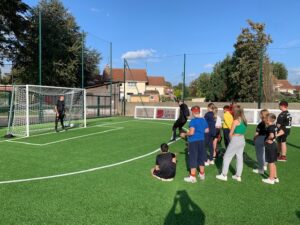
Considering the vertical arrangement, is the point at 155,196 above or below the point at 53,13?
below

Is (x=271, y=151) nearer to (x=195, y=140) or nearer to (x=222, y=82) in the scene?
(x=195, y=140)

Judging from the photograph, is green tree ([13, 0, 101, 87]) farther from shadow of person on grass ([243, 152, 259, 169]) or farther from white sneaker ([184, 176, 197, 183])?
white sneaker ([184, 176, 197, 183])

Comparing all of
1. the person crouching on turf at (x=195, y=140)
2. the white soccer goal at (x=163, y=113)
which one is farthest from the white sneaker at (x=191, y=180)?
the white soccer goal at (x=163, y=113)

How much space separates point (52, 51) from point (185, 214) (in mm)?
33851

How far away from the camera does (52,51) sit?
35.6m

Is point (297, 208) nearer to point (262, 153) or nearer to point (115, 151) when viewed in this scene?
point (262, 153)

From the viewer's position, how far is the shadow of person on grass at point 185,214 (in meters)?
4.80

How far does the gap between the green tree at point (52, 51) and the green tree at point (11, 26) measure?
0.81m

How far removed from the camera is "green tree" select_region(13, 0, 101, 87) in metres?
35.2

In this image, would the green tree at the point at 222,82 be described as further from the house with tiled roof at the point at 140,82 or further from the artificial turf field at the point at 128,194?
the artificial turf field at the point at 128,194

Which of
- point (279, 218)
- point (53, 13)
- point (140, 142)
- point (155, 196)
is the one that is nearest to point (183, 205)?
point (155, 196)

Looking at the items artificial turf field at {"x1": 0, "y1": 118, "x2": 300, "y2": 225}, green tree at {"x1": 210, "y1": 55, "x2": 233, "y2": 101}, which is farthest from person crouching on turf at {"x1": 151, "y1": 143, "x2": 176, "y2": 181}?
green tree at {"x1": 210, "y1": 55, "x2": 233, "y2": 101}

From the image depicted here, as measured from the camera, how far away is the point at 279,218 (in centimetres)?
500

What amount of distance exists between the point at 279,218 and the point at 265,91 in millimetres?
26288
